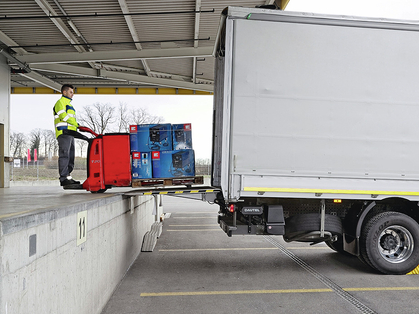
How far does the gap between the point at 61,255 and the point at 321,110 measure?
416 centimetres

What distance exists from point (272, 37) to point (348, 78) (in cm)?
136

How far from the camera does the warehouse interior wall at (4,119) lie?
13.0 m

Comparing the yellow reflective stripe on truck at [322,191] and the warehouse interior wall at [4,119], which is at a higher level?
the warehouse interior wall at [4,119]

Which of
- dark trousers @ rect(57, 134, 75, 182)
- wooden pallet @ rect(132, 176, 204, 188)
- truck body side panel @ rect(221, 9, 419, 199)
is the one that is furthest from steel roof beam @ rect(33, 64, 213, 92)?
truck body side panel @ rect(221, 9, 419, 199)

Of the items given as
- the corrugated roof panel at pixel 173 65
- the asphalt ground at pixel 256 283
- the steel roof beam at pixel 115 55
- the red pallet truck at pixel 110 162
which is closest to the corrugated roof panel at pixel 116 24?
the steel roof beam at pixel 115 55

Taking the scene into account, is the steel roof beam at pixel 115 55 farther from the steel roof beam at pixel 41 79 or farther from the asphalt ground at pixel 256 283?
the asphalt ground at pixel 256 283

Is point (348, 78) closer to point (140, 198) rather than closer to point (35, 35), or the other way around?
point (140, 198)

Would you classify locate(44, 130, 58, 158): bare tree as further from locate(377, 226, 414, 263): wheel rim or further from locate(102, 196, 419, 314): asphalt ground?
locate(377, 226, 414, 263): wheel rim

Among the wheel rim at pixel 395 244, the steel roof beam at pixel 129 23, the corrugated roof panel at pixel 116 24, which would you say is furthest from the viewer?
the corrugated roof panel at pixel 116 24

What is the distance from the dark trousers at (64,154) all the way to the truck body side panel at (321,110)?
319 cm

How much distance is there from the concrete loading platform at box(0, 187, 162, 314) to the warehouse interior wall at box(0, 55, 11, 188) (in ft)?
31.5

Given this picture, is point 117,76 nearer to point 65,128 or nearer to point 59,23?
point 59,23

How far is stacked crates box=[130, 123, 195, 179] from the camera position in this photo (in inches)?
253

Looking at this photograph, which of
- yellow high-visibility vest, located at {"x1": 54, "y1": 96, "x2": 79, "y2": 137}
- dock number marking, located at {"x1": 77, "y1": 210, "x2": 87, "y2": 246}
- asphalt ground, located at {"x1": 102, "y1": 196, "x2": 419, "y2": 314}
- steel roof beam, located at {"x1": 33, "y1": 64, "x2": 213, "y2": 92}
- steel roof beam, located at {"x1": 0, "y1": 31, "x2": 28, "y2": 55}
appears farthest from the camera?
steel roof beam, located at {"x1": 33, "y1": 64, "x2": 213, "y2": 92}
